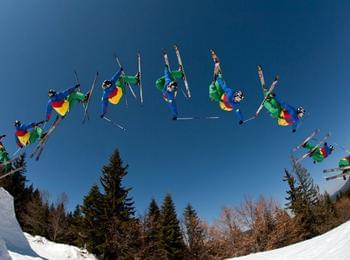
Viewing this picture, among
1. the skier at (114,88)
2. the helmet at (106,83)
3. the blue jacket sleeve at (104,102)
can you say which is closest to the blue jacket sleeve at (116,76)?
the skier at (114,88)

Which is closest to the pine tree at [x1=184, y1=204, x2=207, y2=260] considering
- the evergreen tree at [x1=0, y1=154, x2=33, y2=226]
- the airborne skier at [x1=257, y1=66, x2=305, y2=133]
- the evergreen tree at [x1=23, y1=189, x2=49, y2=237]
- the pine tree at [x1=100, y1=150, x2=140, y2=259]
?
the pine tree at [x1=100, y1=150, x2=140, y2=259]

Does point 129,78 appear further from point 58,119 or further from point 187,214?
point 187,214

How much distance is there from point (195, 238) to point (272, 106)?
27.5m

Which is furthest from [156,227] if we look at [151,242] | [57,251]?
[57,251]

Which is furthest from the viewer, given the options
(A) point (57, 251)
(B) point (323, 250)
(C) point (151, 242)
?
(C) point (151, 242)

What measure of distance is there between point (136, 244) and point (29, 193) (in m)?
26.1

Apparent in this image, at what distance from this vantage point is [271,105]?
9000 mm

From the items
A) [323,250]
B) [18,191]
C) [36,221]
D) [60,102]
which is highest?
[18,191]

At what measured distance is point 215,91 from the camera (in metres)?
8.90

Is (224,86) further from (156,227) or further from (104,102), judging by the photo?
(156,227)

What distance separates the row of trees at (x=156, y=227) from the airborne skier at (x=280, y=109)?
69.7ft

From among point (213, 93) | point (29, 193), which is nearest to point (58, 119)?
point (213, 93)

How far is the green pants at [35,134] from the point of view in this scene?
9.23 m

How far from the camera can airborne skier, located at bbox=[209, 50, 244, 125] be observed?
8477 millimetres
